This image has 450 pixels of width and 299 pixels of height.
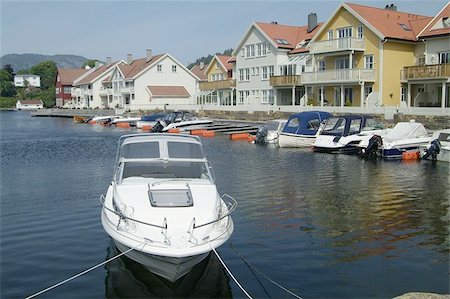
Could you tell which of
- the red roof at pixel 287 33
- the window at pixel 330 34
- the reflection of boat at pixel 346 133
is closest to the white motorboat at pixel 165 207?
the reflection of boat at pixel 346 133

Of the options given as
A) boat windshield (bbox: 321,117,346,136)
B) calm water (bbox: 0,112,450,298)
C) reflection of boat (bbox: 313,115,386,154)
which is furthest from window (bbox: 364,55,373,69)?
calm water (bbox: 0,112,450,298)

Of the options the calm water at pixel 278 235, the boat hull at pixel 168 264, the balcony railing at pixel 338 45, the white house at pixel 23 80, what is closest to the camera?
the boat hull at pixel 168 264

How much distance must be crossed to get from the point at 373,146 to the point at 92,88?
83227 millimetres

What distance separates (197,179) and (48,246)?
14.1 feet

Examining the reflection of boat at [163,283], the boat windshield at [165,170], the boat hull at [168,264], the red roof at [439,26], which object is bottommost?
the reflection of boat at [163,283]

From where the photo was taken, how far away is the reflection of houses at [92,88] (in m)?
102

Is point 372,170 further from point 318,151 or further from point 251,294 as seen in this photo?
point 251,294

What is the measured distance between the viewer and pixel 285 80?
2242 inches

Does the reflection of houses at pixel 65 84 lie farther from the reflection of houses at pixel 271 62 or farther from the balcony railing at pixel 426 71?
the balcony railing at pixel 426 71

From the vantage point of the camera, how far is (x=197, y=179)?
36.8 feet

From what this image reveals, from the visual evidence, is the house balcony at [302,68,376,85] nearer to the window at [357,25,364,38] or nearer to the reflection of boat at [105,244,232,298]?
the window at [357,25,364,38]

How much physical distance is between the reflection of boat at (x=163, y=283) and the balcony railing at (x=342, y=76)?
40059mm

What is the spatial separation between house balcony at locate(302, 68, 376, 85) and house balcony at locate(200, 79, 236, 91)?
19.1 meters

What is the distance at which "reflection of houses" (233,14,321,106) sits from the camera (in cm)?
5812
